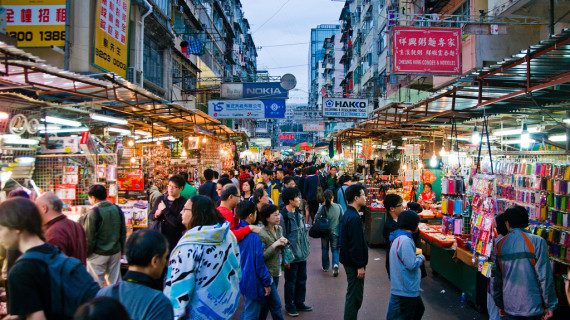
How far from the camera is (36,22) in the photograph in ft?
29.5

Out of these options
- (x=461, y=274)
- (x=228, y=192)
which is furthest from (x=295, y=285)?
(x=461, y=274)

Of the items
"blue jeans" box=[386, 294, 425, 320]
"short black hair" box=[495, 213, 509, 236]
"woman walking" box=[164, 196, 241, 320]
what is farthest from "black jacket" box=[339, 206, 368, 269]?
"woman walking" box=[164, 196, 241, 320]

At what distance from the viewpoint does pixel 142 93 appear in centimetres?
702

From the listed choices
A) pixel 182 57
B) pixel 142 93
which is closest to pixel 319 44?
pixel 182 57

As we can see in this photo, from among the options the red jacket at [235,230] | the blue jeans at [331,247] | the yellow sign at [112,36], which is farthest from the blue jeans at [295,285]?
the yellow sign at [112,36]

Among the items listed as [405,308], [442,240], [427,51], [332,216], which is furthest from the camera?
[427,51]

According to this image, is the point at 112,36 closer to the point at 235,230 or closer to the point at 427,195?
the point at 235,230

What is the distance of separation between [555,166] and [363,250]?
3267mm

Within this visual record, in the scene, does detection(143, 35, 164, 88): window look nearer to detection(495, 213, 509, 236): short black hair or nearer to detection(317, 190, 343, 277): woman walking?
detection(317, 190, 343, 277): woman walking

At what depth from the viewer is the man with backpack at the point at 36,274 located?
2.22 m

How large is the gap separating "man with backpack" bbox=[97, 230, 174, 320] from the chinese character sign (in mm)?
7910

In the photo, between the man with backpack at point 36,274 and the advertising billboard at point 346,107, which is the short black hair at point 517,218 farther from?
the advertising billboard at point 346,107

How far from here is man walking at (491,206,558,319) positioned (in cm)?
388

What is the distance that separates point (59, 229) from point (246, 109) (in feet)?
37.4
